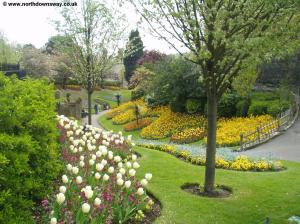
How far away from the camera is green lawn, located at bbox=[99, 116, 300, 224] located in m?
8.75

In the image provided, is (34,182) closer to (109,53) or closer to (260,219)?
(260,219)

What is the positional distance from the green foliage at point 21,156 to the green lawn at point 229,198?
2.56 metres

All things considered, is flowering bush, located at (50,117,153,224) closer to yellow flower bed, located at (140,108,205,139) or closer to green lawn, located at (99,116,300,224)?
green lawn, located at (99,116,300,224)

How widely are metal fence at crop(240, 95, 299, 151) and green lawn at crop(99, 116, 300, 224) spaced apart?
6416 mm

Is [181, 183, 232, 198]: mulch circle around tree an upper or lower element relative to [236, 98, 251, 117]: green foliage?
lower

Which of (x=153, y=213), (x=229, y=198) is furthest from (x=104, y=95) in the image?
(x=153, y=213)

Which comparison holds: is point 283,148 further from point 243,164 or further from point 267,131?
point 243,164

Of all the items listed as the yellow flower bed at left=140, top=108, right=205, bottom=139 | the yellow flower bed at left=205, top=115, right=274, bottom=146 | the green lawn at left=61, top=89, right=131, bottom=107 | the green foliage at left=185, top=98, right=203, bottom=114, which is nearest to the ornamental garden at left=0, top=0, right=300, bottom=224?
the yellow flower bed at left=205, top=115, right=274, bottom=146

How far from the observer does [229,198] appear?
33.3 ft

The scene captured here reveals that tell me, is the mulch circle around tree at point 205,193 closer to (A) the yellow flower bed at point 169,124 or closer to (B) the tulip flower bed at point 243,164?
(B) the tulip flower bed at point 243,164

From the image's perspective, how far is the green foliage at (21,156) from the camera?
5.43 metres

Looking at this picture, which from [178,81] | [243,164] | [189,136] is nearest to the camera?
[243,164]

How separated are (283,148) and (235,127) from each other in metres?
5.25

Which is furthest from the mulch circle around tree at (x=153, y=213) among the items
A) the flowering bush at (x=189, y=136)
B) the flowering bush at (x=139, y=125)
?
the flowering bush at (x=139, y=125)
